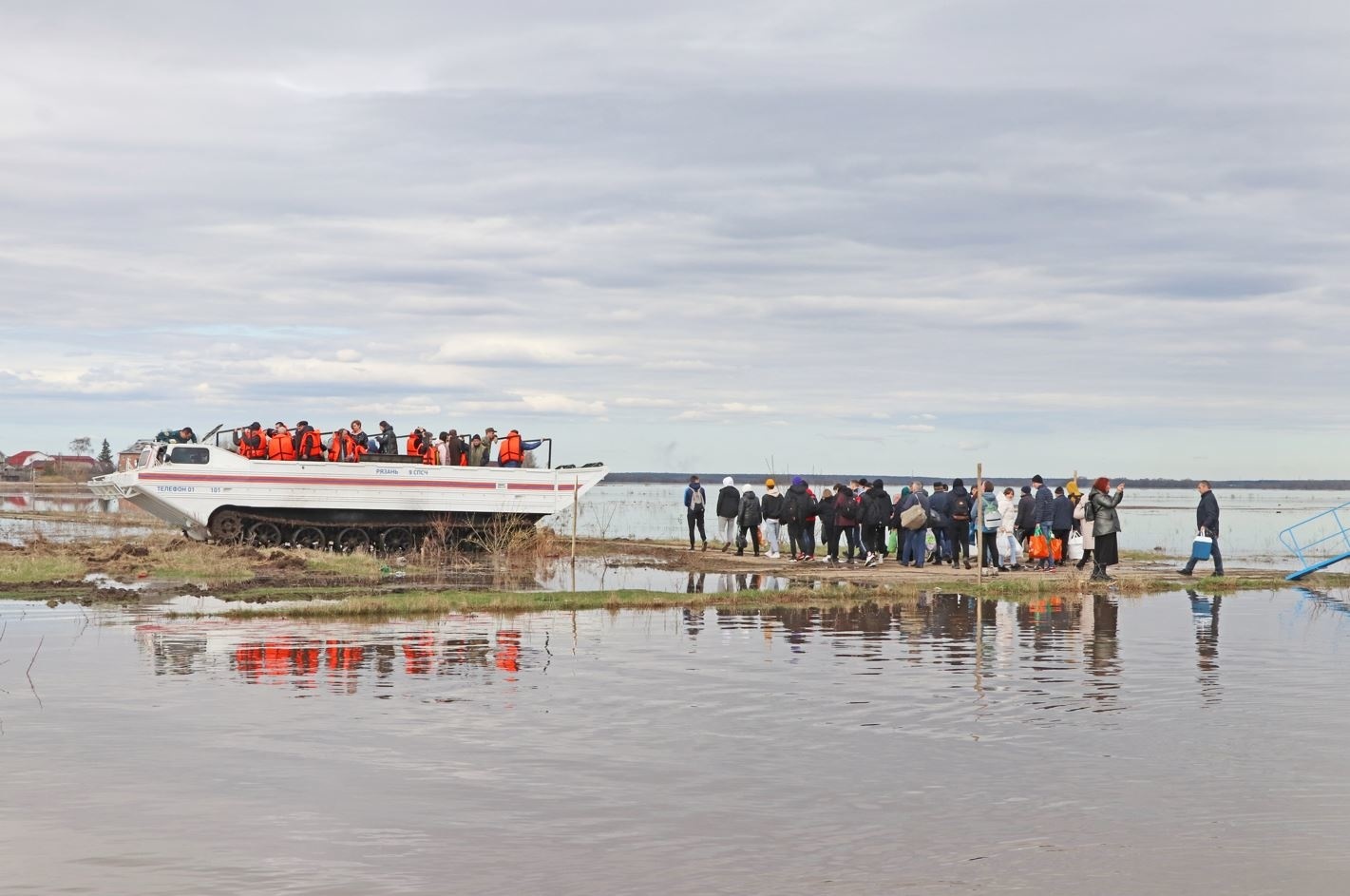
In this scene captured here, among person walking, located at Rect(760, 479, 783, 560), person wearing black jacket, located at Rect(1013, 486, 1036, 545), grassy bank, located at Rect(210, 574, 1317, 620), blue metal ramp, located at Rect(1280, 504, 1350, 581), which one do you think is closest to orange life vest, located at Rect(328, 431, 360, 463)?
person walking, located at Rect(760, 479, 783, 560)

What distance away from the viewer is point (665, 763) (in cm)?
1005

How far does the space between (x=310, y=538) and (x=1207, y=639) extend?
22021mm

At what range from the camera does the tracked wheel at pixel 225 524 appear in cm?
3284

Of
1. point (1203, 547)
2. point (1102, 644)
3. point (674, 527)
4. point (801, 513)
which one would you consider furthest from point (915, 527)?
point (674, 527)

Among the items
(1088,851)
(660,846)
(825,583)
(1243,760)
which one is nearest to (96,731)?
(660,846)

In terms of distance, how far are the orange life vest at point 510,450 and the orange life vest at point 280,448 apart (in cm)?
512

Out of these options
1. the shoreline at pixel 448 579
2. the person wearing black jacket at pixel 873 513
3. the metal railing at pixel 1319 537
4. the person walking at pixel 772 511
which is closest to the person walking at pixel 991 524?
the shoreline at pixel 448 579

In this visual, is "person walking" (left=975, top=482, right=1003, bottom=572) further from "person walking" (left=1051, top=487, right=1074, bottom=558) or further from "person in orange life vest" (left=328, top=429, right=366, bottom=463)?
"person in orange life vest" (left=328, top=429, right=366, bottom=463)

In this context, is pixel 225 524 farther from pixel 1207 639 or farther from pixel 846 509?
pixel 1207 639

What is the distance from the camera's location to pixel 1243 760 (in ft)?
33.2

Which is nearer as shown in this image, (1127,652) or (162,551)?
(1127,652)

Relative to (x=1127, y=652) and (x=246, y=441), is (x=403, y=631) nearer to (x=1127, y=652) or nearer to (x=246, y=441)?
(x=1127, y=652)

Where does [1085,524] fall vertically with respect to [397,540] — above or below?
above

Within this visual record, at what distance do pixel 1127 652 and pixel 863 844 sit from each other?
8721mm
